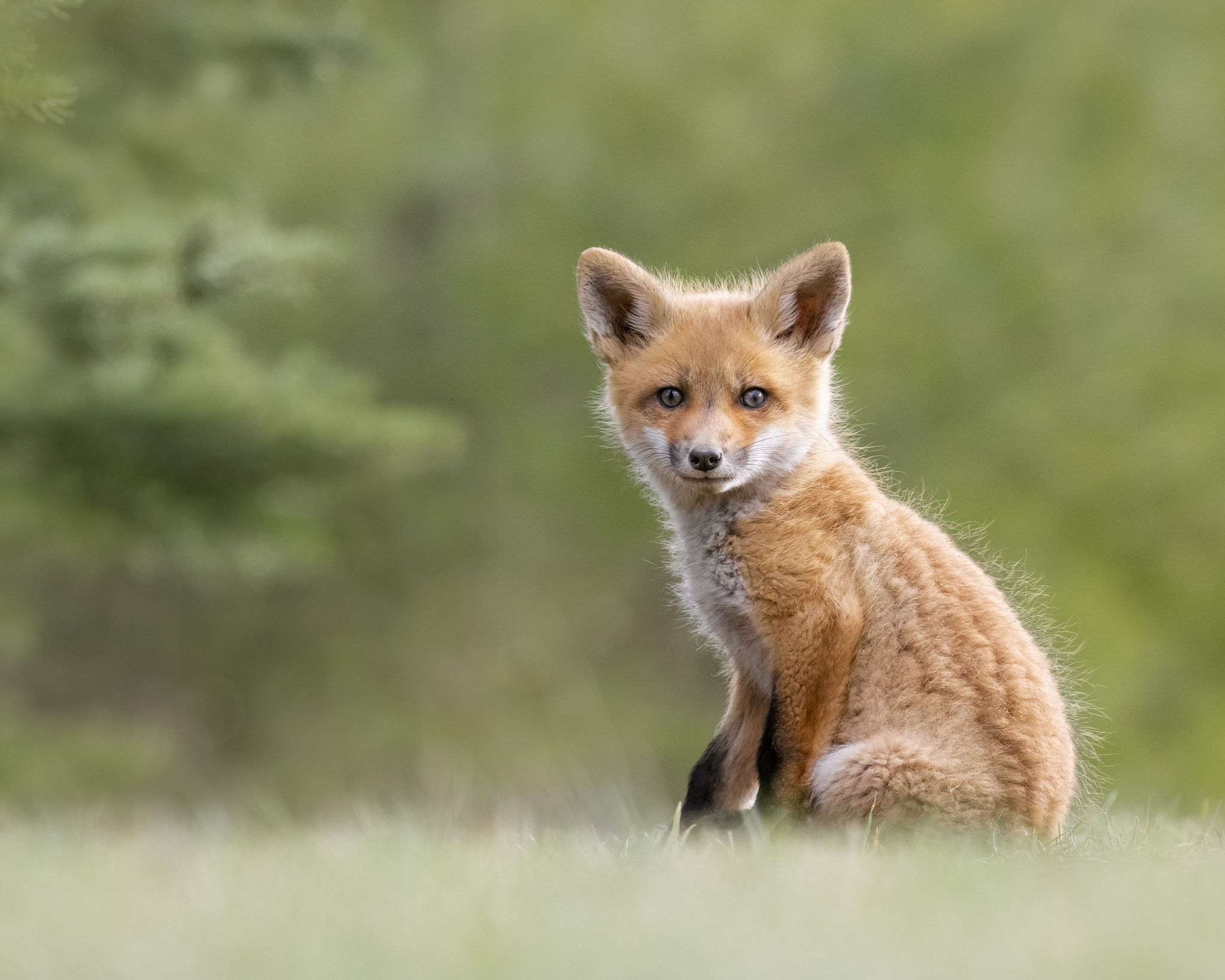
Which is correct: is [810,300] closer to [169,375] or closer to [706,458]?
[706,458]

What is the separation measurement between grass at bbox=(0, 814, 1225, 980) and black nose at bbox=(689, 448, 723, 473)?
1.05m

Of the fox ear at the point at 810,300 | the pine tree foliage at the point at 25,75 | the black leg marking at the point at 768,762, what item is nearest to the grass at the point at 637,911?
the black leg marking at the point at 768,762

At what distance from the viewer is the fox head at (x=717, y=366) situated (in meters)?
3.98

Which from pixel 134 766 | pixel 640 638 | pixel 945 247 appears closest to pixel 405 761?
pixel 640 638

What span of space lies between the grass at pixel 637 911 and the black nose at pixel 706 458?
3.45 feet

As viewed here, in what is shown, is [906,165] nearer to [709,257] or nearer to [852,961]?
[709,257]

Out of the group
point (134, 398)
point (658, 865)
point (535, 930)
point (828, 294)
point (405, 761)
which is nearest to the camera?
point (535, 930)

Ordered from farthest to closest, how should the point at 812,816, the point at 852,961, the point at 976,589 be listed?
the point at 976,589 → the point at 812,816 → the point at 852,961

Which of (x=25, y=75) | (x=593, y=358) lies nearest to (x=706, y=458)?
(x=25, y=75)

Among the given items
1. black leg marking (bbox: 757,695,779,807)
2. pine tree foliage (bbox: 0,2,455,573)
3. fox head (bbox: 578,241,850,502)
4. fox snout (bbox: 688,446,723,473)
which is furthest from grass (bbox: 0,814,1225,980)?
pine tree foliage (bbox: 0,2,455,573)

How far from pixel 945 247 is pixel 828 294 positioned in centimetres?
1070

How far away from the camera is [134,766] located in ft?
31.5

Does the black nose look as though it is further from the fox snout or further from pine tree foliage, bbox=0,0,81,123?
pine tree foliage, bbox=0,0,81,123

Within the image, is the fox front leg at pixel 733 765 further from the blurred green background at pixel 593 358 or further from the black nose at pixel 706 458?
the blurred green background at pixel 593 358
